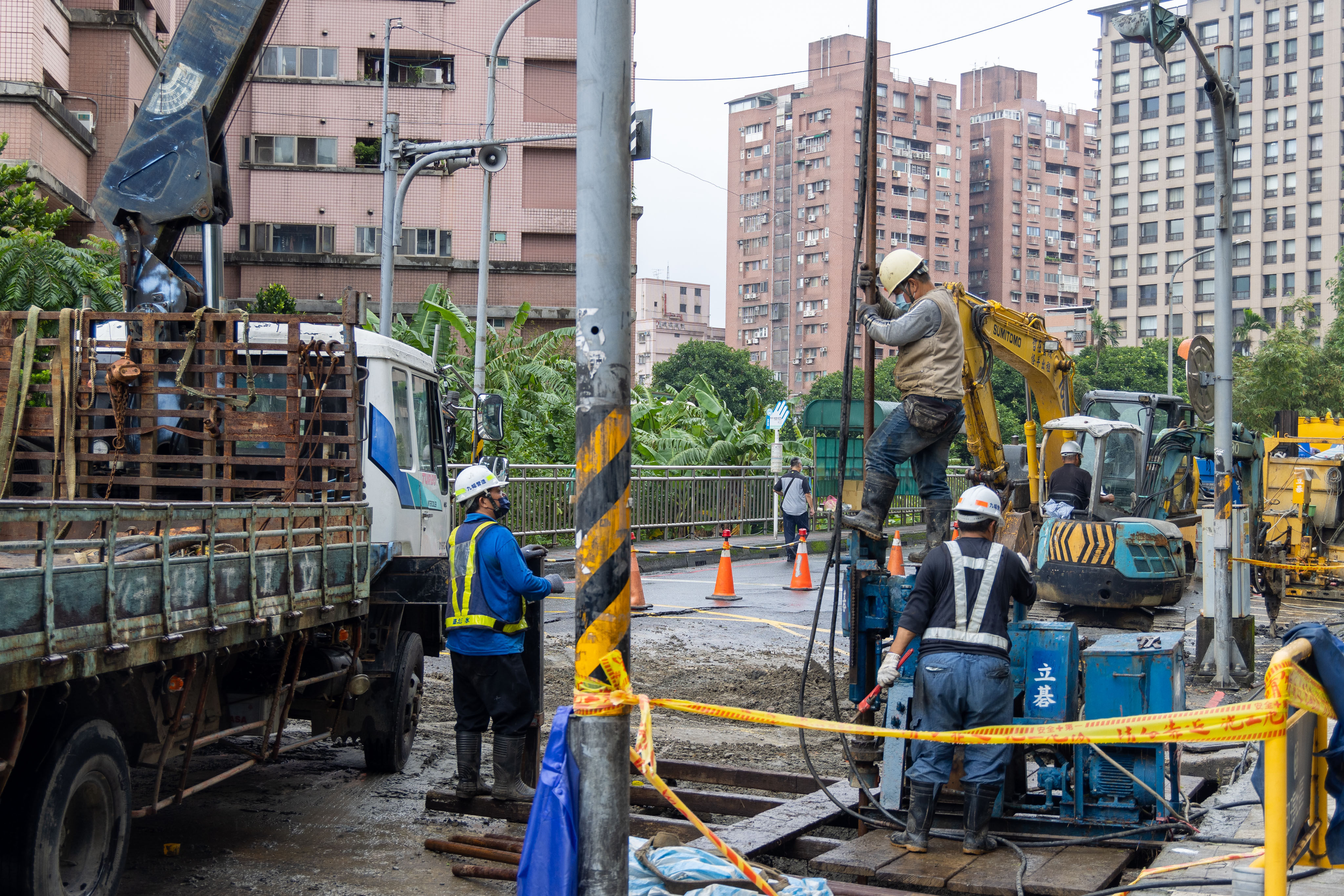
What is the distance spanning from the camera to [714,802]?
290 inches

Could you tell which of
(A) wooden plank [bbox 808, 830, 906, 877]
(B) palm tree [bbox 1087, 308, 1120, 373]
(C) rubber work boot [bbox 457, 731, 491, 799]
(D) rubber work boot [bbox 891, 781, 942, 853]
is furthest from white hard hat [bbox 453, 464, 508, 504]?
(B) palm tree [bbox 1087, 308, 1120, 373]

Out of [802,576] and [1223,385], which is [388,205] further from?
[1223,385]

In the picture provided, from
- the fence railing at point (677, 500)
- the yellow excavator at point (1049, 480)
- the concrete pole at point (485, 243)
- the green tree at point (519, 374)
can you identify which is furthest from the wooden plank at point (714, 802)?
the green tree at point (519, 374)

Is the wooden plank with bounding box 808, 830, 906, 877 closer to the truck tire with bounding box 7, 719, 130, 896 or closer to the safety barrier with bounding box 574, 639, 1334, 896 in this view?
the safety barrier with bounding box 574, 639, 1334, 896

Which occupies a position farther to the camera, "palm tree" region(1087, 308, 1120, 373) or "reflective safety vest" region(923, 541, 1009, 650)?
"palm tree" region(1087, 308, 1120, 373)

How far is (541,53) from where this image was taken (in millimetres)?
42469

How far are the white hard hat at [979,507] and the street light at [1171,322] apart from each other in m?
7.56

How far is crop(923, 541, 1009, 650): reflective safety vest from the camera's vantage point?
612cm

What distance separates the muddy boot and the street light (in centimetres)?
694

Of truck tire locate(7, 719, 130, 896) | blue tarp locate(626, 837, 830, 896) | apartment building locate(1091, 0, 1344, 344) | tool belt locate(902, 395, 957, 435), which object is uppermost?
apartment building locate(1091, 0, 1344, 344)

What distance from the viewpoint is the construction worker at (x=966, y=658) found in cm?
609

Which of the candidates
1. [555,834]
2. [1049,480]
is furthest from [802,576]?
[555,834]

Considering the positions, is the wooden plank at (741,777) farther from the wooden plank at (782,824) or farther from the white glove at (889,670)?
the white glove at (889,670)

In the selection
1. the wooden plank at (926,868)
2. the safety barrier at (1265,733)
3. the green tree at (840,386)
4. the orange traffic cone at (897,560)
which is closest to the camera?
the safety barrier at (1265,733)
